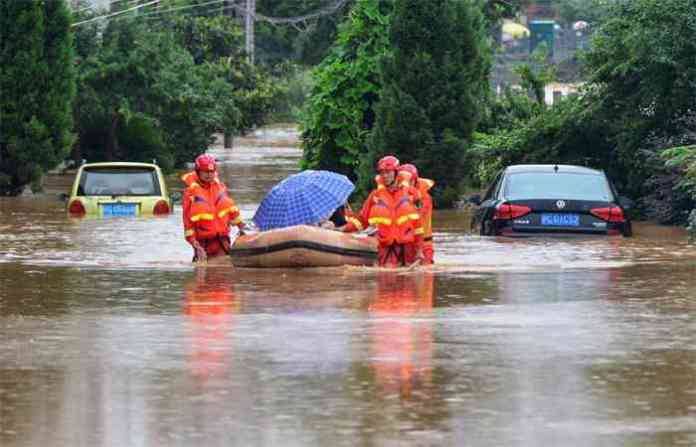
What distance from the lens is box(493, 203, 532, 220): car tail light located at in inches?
949

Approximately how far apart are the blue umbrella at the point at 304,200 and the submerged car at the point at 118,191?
9100mm

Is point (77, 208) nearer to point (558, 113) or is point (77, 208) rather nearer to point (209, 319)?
point (558, 113)

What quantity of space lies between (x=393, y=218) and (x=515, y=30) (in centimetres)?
9907

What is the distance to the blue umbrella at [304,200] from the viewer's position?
21.4 meters

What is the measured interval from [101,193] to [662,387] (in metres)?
19.8

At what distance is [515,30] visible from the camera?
11838cm

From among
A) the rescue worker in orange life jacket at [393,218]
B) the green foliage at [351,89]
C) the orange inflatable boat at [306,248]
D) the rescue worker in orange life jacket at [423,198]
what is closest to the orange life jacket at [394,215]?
the rescue worker in orange life jacket at [393,218]

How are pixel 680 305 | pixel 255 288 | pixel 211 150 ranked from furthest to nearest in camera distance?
Result: pixel 211 150 < pixel 255 288 < pixel 680 305

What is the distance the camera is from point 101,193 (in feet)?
102

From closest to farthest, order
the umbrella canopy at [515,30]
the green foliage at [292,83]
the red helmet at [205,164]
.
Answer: the red helmet at [205,164] < the green foliage at [292,83] < the umbrella canopy at [515,30]

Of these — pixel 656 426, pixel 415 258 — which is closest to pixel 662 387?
pixel 656 426

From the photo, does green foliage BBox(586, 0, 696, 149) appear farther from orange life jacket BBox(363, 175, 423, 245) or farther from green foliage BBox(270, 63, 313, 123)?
green foliage BBox(270, 63, 313, 123)

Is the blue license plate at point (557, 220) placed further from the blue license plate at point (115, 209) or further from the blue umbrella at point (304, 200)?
the blue license plate at point (115, 209)

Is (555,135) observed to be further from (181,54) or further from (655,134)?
(181,54)
